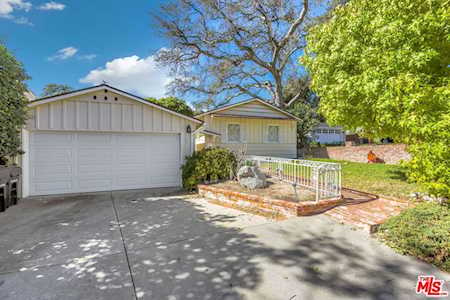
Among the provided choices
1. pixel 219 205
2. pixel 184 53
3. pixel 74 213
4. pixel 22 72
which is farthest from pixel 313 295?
pixel 184 53

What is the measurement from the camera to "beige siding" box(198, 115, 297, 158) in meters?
13.3

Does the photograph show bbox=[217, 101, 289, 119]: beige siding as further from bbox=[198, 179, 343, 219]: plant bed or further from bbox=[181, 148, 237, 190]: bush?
bbox=[198, 179, 343, 219]: plant bed

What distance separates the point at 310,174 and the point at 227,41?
50.5ft

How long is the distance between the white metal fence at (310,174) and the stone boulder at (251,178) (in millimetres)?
996

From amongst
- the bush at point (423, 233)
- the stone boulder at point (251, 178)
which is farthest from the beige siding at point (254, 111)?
the bush at point (423, 233)

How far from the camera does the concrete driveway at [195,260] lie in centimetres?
268

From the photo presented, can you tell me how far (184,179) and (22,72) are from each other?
18.7ft

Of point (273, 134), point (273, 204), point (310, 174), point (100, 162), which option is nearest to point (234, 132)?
point (273, 134)

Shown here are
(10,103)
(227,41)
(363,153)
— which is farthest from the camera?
(227,41)

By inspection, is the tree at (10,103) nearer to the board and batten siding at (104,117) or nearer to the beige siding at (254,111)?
the board and batten siding at (104,117)

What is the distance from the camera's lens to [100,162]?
Answer: 26.0 feet

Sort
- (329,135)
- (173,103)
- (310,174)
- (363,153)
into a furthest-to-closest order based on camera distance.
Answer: (329,135), (173,103), (363,153), (310,174)

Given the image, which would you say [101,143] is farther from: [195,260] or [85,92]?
[195,260]

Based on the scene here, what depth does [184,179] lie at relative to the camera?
8.35m
